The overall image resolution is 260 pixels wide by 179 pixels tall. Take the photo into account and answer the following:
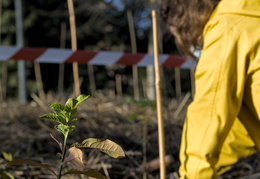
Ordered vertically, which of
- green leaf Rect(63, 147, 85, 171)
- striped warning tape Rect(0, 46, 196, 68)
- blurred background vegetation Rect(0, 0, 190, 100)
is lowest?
blurred background vegetation Rect(0, 0, 190, 100)

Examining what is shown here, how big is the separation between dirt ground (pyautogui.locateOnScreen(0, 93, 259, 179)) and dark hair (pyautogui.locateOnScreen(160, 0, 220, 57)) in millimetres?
351

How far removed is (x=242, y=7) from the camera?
1.19 meters

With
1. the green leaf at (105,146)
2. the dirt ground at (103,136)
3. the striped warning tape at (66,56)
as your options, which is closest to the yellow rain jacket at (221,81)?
the dirt ground at (103,136)

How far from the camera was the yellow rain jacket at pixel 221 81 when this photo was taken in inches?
45.2

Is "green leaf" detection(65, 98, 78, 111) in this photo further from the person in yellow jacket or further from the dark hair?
the dark hair

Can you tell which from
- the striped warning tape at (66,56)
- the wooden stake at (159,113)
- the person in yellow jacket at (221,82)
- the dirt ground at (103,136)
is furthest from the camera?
the striped warning tape at (66,56)

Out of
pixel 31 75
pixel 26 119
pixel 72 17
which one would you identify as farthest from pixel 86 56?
pixel 31 75

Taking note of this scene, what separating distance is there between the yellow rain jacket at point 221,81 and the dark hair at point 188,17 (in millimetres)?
119

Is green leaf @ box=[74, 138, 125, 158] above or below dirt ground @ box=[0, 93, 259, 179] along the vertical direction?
above

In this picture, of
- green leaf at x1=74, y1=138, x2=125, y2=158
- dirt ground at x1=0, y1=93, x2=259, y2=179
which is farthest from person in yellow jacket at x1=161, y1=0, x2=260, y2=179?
green leaf at x1=74, y1=138, x2=125, y2=158

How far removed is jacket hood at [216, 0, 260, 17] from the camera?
118cm

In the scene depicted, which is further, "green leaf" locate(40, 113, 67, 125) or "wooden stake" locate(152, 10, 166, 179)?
"wooden stake" locate(152, 10, 166, 179)

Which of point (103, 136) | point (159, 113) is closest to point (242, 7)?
point (159, 113)

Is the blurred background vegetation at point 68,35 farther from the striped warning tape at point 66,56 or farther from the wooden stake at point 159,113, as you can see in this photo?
the wooden stake at point 159,113
